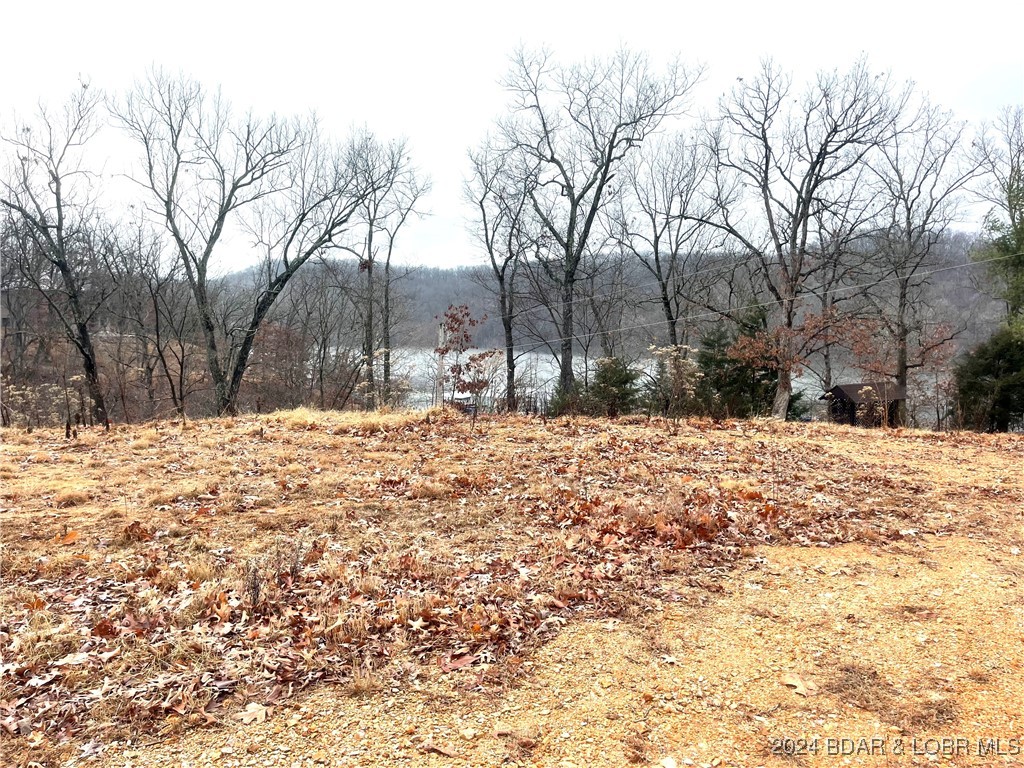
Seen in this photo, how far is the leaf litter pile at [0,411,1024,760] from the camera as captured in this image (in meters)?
3.12

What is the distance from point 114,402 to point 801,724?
25.7m

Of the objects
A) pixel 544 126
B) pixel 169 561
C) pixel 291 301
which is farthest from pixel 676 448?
pixel 291 301

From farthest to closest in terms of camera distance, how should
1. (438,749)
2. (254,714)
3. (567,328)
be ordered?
A: (567,328), (254,714), (438,749)

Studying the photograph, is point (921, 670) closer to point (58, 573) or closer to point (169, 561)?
point (169, 561)

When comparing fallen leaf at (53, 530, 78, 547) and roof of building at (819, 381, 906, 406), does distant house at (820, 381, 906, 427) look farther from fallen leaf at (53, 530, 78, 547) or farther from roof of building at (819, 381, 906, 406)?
fallen leaf at (53, 530, 78, 547)

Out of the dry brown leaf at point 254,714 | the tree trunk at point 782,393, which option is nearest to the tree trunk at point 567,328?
the tree trunk at point 782,393

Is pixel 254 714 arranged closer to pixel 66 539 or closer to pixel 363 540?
pixel 363 540

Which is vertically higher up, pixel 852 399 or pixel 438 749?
pixel 852 399

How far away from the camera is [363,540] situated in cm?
510

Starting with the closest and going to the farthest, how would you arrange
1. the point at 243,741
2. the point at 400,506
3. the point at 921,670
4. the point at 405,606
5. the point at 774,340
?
1. the point at 243,741
2. the point at 921,670
3. the point at 405,606
4. the point at 400,506
5. the point at 774,340

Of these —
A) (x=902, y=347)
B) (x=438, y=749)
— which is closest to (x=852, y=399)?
(x=902, y=347)

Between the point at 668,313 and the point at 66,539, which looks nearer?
the point at 66,539

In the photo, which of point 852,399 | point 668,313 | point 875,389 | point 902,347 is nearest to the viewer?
point 875,389

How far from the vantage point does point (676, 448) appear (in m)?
8.77
